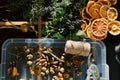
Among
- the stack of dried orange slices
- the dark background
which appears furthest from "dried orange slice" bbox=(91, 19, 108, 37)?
the dark background

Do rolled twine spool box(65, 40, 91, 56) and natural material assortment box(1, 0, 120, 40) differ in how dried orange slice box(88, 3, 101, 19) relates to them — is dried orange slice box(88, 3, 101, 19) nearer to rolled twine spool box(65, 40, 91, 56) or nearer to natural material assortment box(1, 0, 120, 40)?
natural material assortment box(1, 0, 120, 40)

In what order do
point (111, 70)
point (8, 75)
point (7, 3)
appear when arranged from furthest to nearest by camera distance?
point (111, 70)
point (7, 3)
point (8, 75)

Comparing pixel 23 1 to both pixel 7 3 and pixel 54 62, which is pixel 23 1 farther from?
pixel 54 62

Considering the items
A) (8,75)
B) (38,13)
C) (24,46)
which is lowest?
(8,75)

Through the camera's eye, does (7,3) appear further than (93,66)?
Yes

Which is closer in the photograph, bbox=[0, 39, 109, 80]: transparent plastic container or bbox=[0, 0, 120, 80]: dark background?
bbox=[0, 39, 109, 80]: transparent plastic container

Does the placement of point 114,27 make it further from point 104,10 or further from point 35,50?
point 35,50

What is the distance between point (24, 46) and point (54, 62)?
0.50 feet

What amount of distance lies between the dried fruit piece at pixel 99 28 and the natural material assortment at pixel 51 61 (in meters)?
0.06

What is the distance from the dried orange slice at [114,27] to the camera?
6.08 feet

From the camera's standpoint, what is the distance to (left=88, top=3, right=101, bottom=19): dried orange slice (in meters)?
1.87

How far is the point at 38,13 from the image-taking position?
1.82m

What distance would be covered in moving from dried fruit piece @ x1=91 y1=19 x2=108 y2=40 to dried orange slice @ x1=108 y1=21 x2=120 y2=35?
0.08ft

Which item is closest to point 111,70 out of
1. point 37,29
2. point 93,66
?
point 93,66
